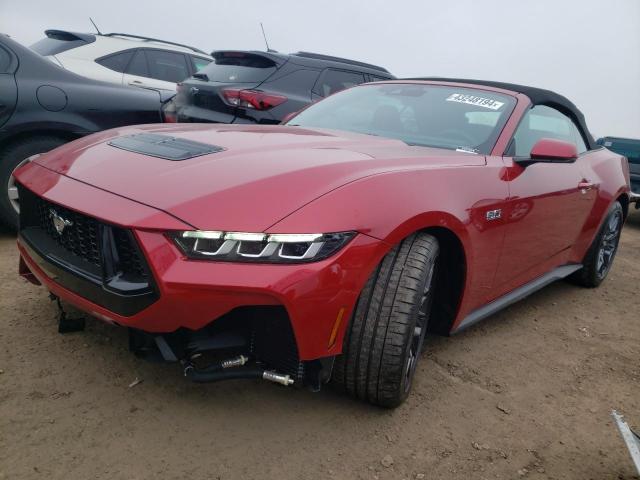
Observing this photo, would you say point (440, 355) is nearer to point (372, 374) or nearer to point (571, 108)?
point (372, 374)

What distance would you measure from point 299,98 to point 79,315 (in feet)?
9.66

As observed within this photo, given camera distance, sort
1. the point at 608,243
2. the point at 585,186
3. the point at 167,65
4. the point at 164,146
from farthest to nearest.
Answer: the point at 167,65 → the point at 608,243 → the point at 585,186 → the point at 164,146

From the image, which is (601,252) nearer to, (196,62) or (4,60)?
A: (4,60)

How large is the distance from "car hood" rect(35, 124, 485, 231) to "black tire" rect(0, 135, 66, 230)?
1375mm

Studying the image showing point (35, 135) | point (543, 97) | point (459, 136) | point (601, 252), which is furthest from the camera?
point (601, 252)

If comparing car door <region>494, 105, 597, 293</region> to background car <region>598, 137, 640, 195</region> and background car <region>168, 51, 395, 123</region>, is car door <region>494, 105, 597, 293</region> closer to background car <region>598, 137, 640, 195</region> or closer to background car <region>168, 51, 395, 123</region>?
background car <region>168, 51, 395, 123</region>

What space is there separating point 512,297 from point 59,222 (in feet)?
→ 7.26

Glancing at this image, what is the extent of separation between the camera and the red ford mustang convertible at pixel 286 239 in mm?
1575

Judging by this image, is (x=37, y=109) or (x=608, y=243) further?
(x=608, y=243)

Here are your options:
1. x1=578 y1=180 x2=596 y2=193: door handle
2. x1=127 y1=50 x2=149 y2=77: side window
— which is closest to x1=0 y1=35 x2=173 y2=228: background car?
x1=127 y1=50 x2=149 y2=77: side window

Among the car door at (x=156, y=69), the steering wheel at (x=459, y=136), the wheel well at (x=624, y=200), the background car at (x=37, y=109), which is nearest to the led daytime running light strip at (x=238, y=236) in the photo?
the steering wheel at (x=459, y=136)

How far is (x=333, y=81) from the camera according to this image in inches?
203

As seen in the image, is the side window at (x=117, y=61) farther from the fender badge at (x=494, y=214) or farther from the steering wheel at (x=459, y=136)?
the fender badge at (x=494, y=214)

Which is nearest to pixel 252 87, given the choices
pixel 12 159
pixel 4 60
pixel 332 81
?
pixel 332 81
